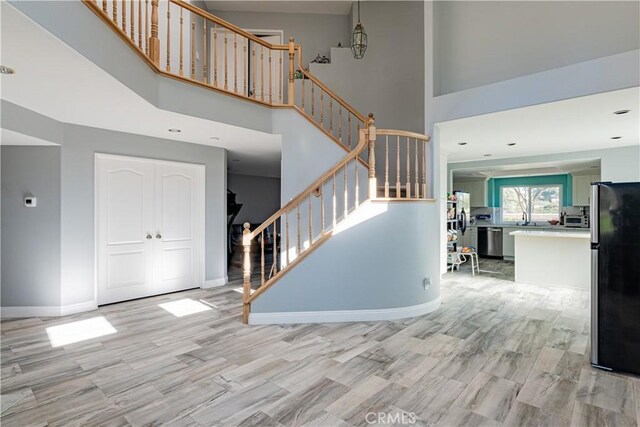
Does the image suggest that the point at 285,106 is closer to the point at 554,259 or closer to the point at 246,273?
the point at 246,273

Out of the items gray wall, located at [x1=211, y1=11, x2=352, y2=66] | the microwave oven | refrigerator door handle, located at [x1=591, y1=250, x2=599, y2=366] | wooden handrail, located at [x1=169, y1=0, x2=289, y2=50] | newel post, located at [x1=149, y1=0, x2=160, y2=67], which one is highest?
gray wall, located at [x1=211, y1=11, x2=352, y2=66]

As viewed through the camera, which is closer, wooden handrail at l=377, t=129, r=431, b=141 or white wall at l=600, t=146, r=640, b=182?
wooden handrail at l=377, t=129, r=431, b=141

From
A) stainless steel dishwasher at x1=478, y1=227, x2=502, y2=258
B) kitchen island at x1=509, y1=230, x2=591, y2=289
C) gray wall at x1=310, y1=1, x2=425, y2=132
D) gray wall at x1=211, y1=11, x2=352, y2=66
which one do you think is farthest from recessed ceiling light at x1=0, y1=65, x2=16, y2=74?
stainless steel dishwasher at x1=478, y1=227, x2=502, y2=258

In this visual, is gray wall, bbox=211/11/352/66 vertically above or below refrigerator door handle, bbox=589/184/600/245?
above

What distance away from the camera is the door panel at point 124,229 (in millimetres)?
4398

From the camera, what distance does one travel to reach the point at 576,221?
302 inches

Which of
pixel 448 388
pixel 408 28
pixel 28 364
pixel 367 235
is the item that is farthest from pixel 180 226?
pixel 408 28

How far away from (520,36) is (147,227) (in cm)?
587

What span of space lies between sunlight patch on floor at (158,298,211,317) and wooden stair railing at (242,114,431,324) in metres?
0.91

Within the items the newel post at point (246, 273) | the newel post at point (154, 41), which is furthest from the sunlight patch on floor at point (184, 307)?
the newel post at point (154, 41)

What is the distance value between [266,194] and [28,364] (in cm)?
726

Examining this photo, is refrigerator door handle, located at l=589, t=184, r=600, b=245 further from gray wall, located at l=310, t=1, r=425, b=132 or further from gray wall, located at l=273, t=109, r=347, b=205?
gray wall, located at l=310, t=1, r=425, b=132

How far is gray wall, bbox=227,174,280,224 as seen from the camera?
909 centimetres

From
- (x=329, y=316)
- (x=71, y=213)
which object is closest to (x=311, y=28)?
(x=71, y=213)
